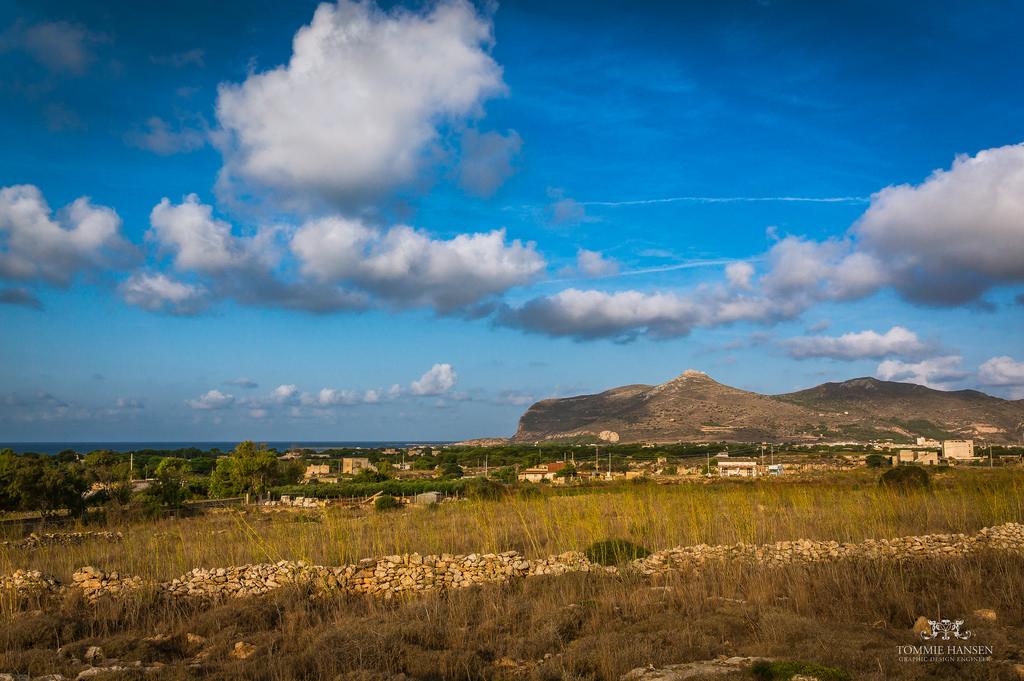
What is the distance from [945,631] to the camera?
6797 millimetres

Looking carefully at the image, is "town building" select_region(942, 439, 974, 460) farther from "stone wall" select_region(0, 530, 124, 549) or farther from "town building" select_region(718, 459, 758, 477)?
"stone wall" select_region(0, 530, 124, 549)

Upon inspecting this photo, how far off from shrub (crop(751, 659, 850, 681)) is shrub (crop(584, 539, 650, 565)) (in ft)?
19.9

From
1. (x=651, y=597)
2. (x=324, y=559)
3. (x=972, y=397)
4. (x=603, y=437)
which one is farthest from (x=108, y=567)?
(x=972, y=397)

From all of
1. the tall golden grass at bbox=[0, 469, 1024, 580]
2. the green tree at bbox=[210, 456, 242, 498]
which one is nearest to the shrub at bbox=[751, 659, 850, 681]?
the tall golden grass at bbox=[0, 469, 1024, 580]

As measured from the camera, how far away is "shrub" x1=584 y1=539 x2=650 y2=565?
38.9ft

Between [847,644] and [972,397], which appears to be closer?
[847,644]

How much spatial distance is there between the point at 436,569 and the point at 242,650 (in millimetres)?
3914

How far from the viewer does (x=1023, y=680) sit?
534cm

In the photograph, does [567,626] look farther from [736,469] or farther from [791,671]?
[736,469]

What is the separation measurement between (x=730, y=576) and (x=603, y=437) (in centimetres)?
11564

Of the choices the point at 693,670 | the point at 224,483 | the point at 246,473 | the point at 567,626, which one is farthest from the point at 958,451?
the point at 693,670

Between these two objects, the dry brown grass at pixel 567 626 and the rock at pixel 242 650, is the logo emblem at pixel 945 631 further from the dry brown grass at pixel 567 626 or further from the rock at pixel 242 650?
the rock at pixel 242 650

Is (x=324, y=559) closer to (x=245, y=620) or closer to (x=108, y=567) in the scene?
(x=245, y=620)

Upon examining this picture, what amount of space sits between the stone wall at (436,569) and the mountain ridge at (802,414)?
9936 centimetres
